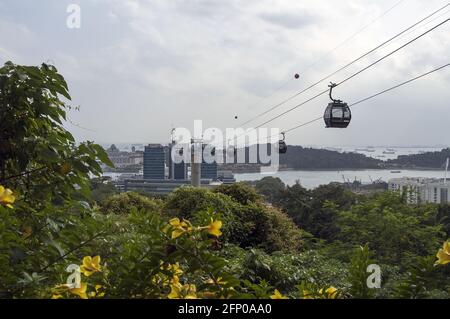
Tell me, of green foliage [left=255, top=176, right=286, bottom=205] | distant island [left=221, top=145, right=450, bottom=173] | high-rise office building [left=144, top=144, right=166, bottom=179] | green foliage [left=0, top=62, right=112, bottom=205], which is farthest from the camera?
distant island [left=221, top=145, right=450, bottom=173]

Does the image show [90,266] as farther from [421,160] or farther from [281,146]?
[421,160]

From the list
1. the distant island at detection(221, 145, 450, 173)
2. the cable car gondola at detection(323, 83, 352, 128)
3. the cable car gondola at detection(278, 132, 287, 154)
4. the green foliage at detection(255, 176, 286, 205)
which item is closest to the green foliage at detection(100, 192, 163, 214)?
the cable car gondola at detection(323, 83, 352, 128)

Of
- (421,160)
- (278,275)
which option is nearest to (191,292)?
(278,275)

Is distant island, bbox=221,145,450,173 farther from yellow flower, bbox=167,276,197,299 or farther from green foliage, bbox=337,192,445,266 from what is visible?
yellow flower, bbox=167,276,197,299

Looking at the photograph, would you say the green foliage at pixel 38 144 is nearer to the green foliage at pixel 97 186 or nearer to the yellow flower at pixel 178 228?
the green foliage at pixel 97 186
